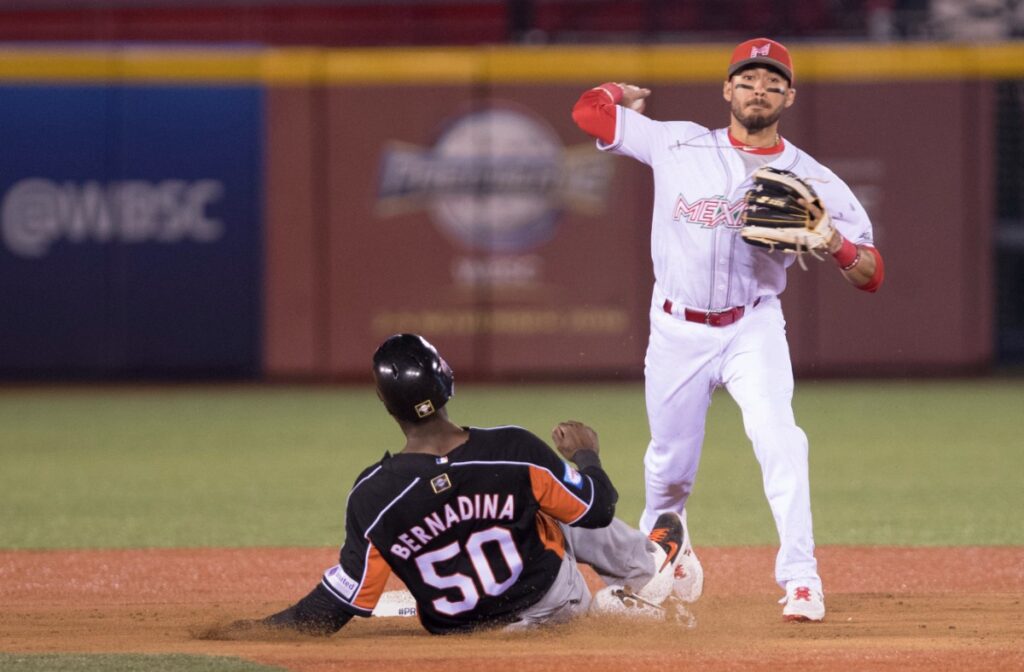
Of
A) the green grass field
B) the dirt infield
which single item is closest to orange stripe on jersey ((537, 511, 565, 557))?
the dirt infield

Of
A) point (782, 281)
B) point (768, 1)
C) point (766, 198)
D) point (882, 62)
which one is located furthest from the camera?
point (768, 1)

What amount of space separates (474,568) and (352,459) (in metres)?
4.77

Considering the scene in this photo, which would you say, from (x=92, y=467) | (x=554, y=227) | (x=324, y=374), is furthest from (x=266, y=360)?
(x=92, y=467)

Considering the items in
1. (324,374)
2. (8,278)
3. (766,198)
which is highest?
(766,198)

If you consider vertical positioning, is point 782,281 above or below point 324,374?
above

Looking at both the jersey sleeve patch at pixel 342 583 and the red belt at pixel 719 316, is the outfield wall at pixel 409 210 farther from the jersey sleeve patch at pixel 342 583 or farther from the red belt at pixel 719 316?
the jersey sleeve patch at pixel 342 583

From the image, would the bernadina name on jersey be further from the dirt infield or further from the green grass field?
the green grass field

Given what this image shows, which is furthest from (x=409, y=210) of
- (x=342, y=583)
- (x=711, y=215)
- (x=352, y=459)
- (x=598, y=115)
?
(x=342, y=583)

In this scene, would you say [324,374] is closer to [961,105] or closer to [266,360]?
[266,360]

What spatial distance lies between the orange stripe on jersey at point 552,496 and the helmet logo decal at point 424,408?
1.03 ft

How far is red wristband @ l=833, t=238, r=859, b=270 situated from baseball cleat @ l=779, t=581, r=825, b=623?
962 mm

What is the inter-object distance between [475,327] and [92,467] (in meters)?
4.73

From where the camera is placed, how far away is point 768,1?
14734mm

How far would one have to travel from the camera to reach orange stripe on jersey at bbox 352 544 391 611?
4.19 m
